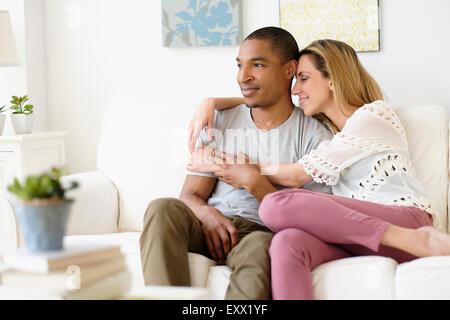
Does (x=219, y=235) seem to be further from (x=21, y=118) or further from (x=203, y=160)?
(x=21, y=118)

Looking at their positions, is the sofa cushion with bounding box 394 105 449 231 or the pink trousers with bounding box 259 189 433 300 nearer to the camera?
the pink trousers with bounding box 259 189 433 300

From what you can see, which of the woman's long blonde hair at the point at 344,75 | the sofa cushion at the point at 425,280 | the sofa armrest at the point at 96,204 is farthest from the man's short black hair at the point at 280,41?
the sofa cushion at the point at 425,280

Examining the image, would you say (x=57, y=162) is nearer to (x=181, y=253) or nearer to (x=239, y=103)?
(x=239, y=103)

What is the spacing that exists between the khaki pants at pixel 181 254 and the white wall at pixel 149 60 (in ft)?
2.53

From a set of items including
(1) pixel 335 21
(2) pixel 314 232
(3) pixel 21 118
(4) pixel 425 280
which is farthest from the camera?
(3) pixel 21 118

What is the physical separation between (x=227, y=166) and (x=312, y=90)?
0.41 meters

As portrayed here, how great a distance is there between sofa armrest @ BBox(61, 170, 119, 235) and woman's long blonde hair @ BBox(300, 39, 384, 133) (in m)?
0.96

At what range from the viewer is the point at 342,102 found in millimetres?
2006

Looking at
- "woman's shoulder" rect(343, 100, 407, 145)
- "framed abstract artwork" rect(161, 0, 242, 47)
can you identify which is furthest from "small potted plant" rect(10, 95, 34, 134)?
"woman's shoulder" rect(343, 100, 407, 145)

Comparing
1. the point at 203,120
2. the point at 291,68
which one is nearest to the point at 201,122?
the point at 203,120

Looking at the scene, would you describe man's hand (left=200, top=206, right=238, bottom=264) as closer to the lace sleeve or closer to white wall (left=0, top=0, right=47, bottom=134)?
the lace sleeve

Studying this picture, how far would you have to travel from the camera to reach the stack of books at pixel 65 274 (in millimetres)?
894

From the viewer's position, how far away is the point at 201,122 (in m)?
2.11

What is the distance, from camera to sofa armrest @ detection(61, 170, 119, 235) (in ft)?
7.04
